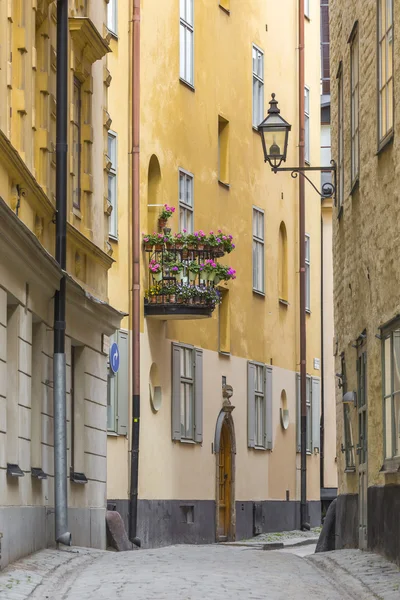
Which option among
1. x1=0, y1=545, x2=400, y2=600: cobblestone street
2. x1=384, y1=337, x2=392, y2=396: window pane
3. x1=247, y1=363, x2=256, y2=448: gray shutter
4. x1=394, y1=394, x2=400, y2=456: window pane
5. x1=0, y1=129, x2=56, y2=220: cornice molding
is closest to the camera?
x1=0, y1=545, x2=400, y2=600: cobblestone street

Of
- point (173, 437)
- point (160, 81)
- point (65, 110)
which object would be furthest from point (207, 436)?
point (65, 110)

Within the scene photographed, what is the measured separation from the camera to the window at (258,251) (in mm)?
32312

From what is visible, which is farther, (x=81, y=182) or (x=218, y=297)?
(x=218, y=297)

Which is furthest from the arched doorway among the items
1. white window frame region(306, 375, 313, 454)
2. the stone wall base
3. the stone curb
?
the stone wall base

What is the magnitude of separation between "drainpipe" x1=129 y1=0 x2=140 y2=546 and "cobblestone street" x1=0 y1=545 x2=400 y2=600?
674cm

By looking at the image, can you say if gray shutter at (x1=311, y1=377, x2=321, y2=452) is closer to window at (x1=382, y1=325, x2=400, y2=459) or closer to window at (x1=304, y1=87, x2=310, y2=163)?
window at (x1=304, y1=87, x2=310, y2=163)

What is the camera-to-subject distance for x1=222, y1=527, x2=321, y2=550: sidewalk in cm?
2650

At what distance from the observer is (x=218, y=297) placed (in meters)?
26.5

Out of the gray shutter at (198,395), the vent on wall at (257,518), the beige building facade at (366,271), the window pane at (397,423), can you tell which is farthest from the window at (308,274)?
the window pane at (397,423)

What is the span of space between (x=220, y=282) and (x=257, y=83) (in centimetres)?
509

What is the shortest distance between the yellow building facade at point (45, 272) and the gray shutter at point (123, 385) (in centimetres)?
309

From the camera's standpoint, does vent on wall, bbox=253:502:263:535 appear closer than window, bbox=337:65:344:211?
No

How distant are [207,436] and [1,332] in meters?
14.9

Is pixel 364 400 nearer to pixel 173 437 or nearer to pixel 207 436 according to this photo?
pixel 173 437
